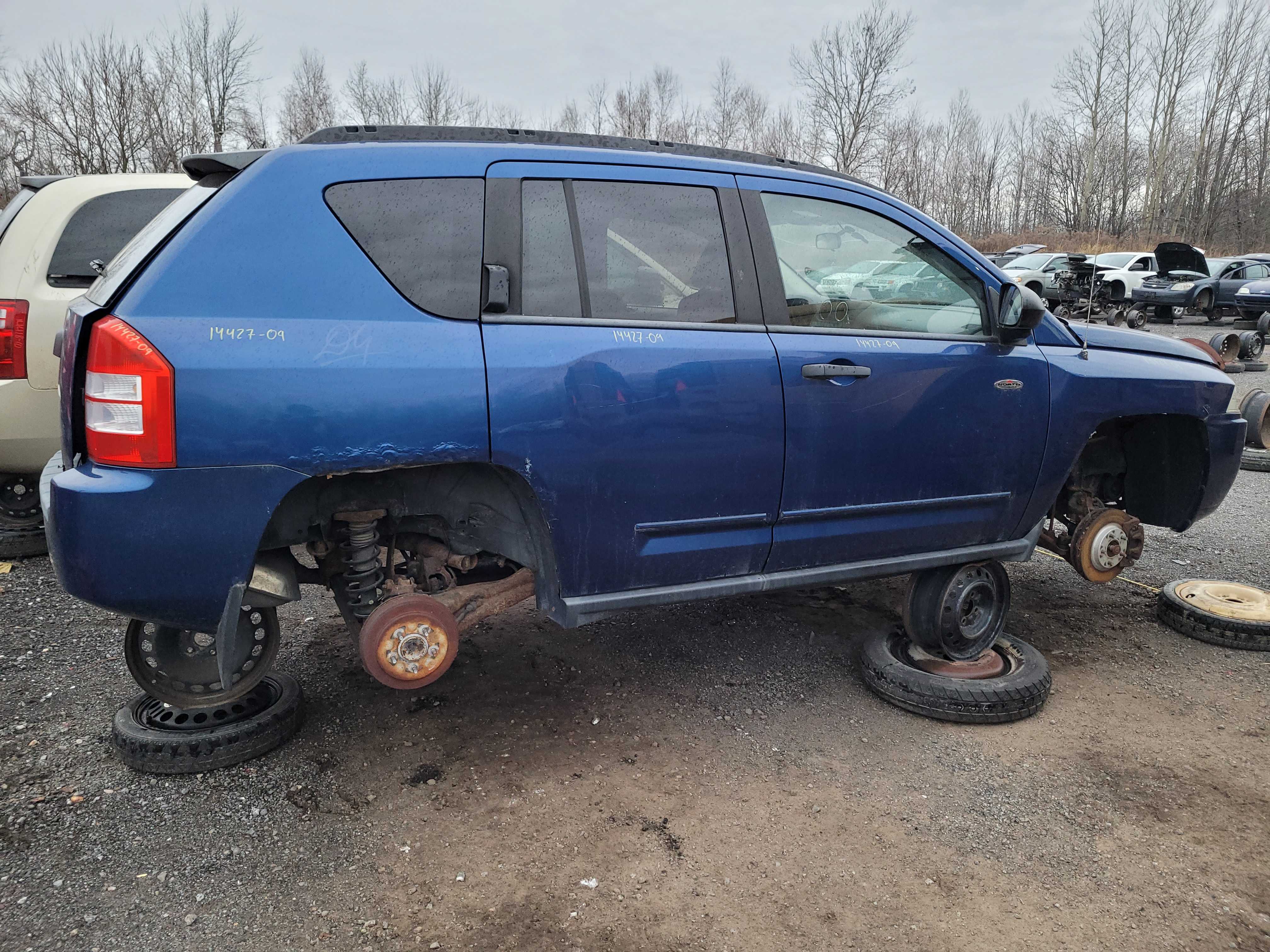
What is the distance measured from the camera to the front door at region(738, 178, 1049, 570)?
304cm

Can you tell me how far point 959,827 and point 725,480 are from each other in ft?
4.40

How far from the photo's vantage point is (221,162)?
2.61 m

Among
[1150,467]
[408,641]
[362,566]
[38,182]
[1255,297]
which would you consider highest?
[1255,297]

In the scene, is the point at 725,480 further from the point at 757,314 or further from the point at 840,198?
the point at 840,198

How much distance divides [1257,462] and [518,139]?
7.64 meters

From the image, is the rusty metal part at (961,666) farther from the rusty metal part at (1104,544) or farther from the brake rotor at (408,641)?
the brake rotor at (408,641)

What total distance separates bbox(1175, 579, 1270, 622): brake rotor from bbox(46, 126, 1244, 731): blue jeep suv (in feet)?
4.30

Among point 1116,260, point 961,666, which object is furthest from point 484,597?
point 1116,260

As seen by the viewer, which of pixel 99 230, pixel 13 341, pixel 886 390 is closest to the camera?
pixel 886 390

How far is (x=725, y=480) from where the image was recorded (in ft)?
9.52

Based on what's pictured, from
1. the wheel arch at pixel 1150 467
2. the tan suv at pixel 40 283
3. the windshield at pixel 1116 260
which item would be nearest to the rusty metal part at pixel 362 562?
the tan suv at pixel 40 283

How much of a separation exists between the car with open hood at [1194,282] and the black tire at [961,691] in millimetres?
19544

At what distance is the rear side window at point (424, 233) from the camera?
2523mm

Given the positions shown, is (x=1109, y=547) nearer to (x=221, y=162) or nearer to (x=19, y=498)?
(x=221, y=162)
